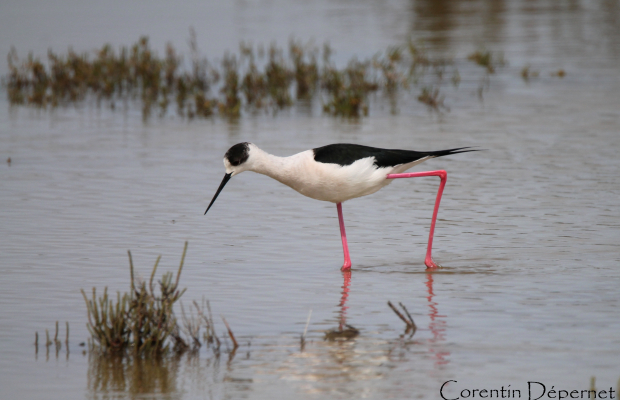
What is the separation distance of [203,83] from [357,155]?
29.3 feet

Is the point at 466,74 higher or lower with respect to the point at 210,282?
higher

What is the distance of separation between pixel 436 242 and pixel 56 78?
384 inches

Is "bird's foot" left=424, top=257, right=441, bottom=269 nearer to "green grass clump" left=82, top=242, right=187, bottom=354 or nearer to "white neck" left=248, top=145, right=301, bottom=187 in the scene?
"white neck" left=248, top=145, right=301, bottom=187

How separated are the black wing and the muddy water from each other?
0.70 metres

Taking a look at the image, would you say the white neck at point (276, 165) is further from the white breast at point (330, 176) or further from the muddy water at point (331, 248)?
the muddy water at point (331, 248)

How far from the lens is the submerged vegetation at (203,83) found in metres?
13.4

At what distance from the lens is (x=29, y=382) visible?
13.8 feet

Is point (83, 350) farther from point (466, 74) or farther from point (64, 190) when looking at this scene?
point (466, 74)

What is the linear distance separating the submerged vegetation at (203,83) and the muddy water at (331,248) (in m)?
0.60

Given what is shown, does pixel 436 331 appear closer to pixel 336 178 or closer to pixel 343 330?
pixel 343 330

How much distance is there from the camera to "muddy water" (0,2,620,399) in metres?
4.29

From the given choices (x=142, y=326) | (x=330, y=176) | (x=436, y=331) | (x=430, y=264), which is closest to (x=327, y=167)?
(x=330, y=176)

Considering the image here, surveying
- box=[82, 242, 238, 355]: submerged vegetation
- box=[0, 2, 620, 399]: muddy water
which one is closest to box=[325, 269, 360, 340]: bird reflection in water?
box=[0, 2, 620, 399]: muddy water

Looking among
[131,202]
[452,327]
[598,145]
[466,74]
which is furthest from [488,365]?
[466,74]
